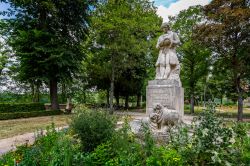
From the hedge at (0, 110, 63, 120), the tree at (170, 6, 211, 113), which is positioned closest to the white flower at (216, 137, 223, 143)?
the hedge at (0, 110, 63, 120)

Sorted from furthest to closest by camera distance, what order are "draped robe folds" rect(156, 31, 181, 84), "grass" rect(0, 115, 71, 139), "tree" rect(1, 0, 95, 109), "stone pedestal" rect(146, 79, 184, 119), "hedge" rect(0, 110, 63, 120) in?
"tree" rect(1, 0, 95, 109) → "hedge" rect(0, 110, 63, 120) → "grass" rect(0, 115, 71, 139) → "draped robe folds" rect(156, 31, 181, 84) → "stone pedestal" rect(146, 79, 184, 119)

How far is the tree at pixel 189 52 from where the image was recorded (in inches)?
894

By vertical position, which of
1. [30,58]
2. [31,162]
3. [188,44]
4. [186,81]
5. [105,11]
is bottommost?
[31,162]

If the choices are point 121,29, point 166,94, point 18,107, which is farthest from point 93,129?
point 18,107

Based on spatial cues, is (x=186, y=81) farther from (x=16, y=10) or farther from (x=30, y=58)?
(x=16, y=10)

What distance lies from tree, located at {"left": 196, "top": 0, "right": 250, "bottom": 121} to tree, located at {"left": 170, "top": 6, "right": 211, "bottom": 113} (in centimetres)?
397

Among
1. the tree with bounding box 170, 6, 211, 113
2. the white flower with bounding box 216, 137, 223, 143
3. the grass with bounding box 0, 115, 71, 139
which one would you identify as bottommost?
the grass with bounding box 0, 115, 71, 139

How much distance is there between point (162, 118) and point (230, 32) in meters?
11.6

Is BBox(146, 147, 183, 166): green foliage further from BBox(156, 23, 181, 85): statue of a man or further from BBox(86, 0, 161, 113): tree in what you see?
BBox(86, 0, 161, 113): tree

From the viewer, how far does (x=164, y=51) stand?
9703mm

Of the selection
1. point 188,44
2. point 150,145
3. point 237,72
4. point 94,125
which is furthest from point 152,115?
point 188,44

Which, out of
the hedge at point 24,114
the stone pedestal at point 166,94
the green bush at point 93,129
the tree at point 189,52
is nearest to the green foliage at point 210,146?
the green bush at point 93,129

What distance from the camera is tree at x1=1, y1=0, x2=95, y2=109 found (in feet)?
64.3

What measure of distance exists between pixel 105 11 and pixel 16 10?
7210mm
